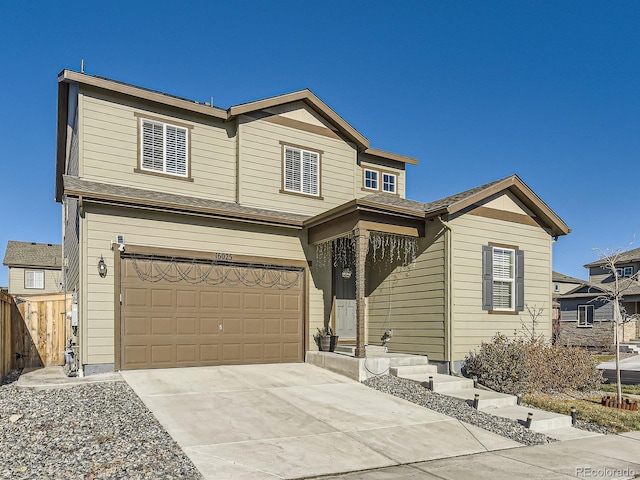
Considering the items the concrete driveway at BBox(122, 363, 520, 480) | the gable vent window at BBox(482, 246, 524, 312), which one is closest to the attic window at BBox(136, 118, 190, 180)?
the concrete driveway at BBox(122, 363, 520, 480)

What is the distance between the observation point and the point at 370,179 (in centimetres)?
1553

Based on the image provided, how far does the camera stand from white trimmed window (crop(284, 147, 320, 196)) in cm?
1302

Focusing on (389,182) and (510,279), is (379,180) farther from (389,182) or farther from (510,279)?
(510,279)

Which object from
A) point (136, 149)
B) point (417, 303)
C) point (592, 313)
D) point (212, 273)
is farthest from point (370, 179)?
point (592, 313)

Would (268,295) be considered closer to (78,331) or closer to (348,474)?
(78,331)

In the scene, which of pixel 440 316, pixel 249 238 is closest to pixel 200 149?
pixel 249 238

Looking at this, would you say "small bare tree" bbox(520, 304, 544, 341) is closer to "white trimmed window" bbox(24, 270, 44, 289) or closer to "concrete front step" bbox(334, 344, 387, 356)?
"concrete front step" bbox(334, 344, 387, 356)

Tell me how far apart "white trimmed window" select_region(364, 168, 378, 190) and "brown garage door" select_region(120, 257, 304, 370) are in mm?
4560

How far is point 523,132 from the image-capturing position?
17828mm

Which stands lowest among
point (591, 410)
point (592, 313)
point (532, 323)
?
point (592, 313)

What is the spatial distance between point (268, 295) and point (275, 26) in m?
8.71

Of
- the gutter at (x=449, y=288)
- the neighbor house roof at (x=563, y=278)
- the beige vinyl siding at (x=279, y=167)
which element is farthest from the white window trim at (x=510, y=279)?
the neighbor house roof at (x=563, y=278)

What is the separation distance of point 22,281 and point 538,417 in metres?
32.1

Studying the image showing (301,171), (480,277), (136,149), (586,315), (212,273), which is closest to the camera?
(212,273)
